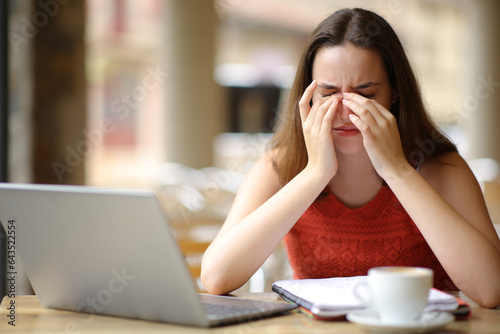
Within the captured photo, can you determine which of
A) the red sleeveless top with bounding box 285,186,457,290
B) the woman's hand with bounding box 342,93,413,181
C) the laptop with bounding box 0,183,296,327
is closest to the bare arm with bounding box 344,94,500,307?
the woman's hand with bounding box 342,93,413,181

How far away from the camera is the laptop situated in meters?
0.96

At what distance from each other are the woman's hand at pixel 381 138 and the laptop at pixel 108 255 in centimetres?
37

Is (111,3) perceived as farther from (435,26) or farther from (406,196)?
(406,196)

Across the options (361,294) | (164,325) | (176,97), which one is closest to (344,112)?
(361,294)

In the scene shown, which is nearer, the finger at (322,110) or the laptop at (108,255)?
the laptop at (108,255)

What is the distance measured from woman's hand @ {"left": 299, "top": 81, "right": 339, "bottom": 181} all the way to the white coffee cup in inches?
16.8

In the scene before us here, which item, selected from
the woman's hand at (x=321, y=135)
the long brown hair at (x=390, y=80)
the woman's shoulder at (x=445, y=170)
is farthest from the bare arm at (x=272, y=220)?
the woman's shoulder at (x=445, y=170)

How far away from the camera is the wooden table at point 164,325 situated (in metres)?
1.02

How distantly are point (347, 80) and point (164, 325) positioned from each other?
67cm

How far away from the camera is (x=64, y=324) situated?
1078mm

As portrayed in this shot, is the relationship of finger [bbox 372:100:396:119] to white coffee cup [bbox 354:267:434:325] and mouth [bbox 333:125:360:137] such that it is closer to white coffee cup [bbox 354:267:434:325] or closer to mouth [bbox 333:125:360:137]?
mouth [bbox 333:125:360:137]

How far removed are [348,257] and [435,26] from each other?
17058 millimetres

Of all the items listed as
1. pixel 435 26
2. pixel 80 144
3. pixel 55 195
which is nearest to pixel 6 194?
pixel 55 195

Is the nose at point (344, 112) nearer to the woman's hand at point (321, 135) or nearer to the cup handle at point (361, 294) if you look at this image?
the woman's hand at point (321, 135)
